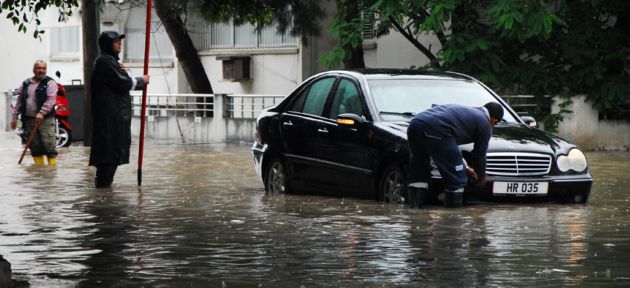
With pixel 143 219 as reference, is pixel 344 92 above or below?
above

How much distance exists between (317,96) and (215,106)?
1720 cm

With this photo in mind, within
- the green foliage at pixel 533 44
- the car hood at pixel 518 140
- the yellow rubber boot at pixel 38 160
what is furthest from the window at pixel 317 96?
the green foliage at pixel 533 44

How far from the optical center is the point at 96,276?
9.16 m

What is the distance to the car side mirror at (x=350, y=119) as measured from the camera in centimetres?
1478

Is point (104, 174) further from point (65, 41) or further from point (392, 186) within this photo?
point (65, 41)

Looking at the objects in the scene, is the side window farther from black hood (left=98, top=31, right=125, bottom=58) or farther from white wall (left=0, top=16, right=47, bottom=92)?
white wall (left=0, top=16, right=47, bottom=92)

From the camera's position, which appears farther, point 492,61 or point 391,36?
point 391,36

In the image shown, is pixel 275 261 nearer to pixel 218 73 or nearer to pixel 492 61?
pixel 492 61

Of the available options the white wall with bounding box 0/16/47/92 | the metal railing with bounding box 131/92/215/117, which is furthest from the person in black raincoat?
the white wall with bounding box 0/16/47/92

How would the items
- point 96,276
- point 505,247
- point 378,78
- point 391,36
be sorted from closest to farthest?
point 96,276, point 505,247, point 378,78, point 391,36

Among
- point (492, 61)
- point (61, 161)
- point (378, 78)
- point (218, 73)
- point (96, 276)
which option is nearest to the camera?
point (96, 276)

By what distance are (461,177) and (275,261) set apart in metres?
3.95

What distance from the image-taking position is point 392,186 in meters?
14.4

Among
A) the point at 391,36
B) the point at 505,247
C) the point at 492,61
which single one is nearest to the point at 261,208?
the point at 505,247
